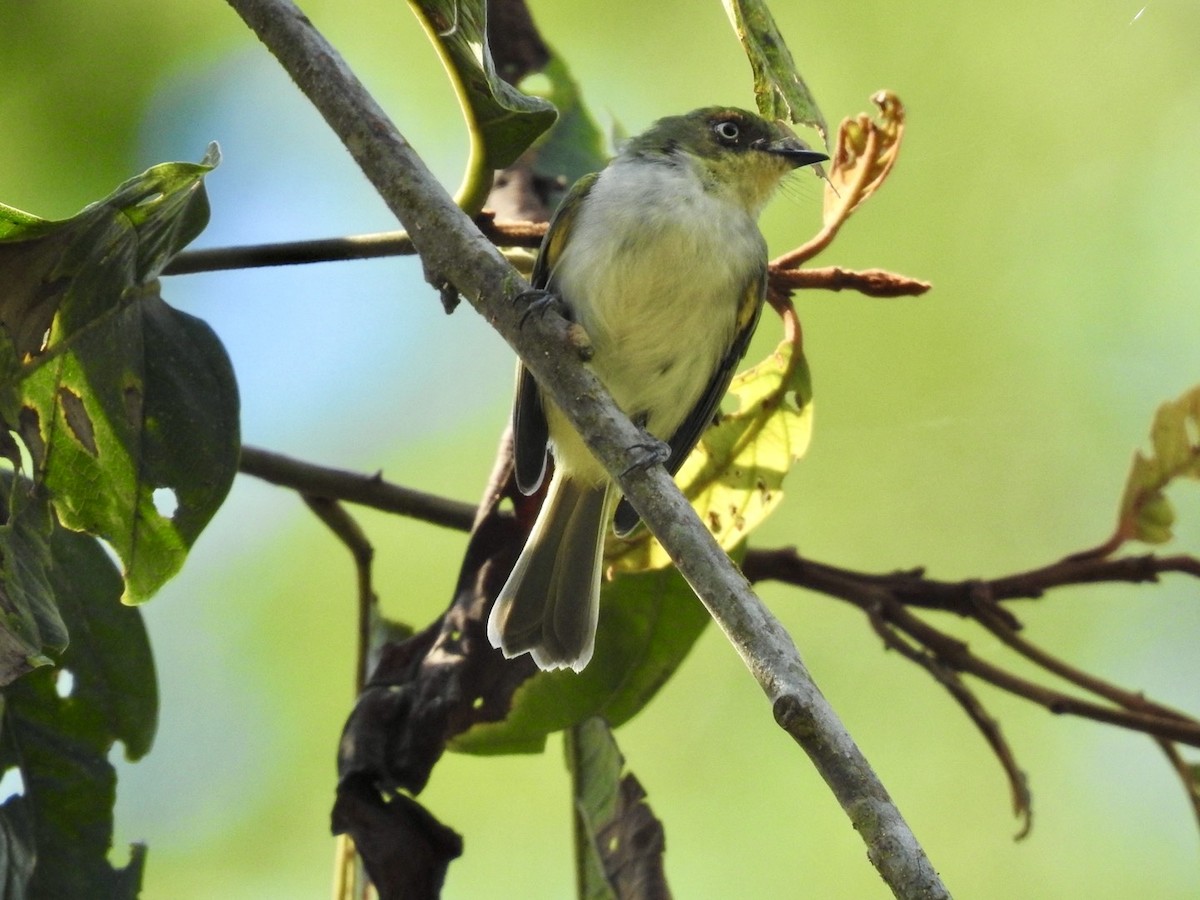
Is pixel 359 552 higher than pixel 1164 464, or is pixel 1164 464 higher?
pixel 359 552

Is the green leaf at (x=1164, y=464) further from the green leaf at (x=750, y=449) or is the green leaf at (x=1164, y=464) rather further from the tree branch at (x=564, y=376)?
the tree branch at (x=564, y=376)

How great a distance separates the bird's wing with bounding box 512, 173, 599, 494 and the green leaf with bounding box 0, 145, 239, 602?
70cm

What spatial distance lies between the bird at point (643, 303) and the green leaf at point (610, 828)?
47 centimetres

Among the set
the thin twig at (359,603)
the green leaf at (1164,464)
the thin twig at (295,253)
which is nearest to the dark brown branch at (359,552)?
the thin twig at (359,603)

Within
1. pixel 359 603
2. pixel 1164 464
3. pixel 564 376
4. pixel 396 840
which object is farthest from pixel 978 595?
pixel 359 603

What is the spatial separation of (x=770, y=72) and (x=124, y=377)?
1053mm

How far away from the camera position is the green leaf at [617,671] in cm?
245

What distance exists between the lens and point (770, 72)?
6.28 feet

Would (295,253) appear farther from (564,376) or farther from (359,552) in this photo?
(359,552)

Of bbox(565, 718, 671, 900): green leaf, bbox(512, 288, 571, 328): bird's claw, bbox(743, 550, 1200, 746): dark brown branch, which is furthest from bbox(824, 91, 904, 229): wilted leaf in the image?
bbox(565, 718, 671, 900): green leaf

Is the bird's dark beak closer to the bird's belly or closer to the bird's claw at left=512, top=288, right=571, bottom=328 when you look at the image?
the bird's belly

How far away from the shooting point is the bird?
307 centimetres

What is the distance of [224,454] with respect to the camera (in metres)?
2.15

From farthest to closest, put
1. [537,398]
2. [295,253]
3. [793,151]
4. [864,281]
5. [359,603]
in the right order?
[793,151]
[537,398]
[359,603]
[864,281]
[295,253]
